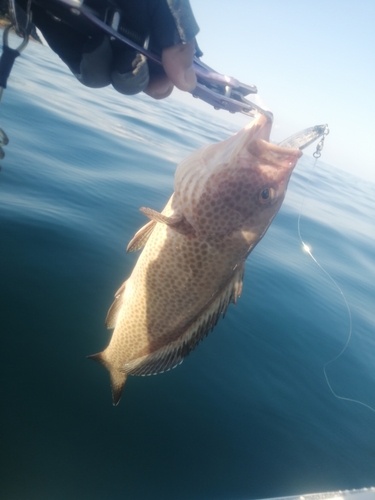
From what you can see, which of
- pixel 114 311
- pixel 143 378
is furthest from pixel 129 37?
pixel 143 378

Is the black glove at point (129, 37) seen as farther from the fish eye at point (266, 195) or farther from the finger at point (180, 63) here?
the fish eye at point (266, 195)

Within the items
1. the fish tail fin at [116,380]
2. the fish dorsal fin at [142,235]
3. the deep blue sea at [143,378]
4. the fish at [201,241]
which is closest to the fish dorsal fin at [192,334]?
the fish at [201,241]

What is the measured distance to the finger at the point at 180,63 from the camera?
1958 mm

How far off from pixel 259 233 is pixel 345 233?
32.0 feet

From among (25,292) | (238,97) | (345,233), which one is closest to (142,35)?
(238,97)

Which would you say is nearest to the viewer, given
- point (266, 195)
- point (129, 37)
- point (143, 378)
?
point (129, 37)

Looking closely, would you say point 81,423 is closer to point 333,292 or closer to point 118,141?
point 333,292

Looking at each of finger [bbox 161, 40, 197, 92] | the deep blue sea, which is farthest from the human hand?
the deep blue sea

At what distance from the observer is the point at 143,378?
10.9 feet

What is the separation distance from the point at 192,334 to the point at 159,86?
79.9 inches

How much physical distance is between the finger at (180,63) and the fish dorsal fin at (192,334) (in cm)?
143

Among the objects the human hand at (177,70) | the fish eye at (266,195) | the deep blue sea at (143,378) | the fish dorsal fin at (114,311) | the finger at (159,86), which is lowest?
the deep blue sea at (143,378)

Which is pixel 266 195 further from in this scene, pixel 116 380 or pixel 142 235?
pixel 116 380

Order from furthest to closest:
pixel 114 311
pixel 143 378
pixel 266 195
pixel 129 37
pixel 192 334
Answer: pixel 143 378 → pixel 114 311 → pixel 192 334 → pixel 266 195 → pixel 129 37
